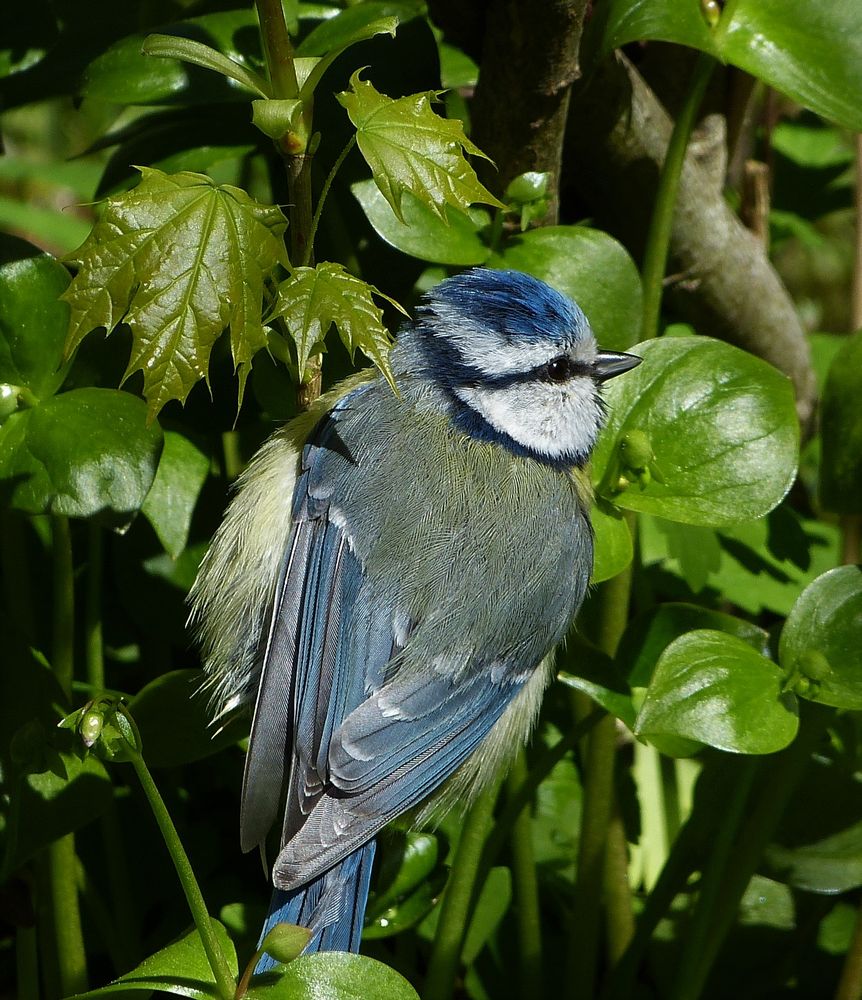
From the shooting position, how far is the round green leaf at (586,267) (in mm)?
1160

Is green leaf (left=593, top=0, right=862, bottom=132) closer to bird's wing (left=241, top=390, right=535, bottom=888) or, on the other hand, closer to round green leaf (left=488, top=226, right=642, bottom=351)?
round green leaf (left=488, top=226, right=642, bottom=351)

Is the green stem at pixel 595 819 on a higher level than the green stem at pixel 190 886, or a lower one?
lower

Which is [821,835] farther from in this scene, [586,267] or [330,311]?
[330,311]

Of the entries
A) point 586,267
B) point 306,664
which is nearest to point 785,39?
point 586,267

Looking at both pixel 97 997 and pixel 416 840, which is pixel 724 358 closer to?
pixel 416 840

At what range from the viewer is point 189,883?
32.9 inches

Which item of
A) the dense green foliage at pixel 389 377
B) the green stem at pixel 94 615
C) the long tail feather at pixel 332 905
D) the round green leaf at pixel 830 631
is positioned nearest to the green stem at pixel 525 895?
the dense green foliage at pixel 389 377

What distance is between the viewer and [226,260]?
86 cm

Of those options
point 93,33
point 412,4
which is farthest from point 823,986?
point 93,33

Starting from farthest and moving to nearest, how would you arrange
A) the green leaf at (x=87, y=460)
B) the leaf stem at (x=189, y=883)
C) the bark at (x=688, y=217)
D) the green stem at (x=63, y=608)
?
the bark at (x=688, y=217) < the green stem at (x=63, y=608) < the green leaf at (x=87, y=460) < the leaf stem at (x=189, y=883)

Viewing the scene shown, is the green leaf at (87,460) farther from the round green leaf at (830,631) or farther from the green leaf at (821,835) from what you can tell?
the green leaf at (821,835)

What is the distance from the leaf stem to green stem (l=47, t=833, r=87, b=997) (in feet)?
1.00

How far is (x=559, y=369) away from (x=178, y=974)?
0.67m

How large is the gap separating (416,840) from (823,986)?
1.92 feet
